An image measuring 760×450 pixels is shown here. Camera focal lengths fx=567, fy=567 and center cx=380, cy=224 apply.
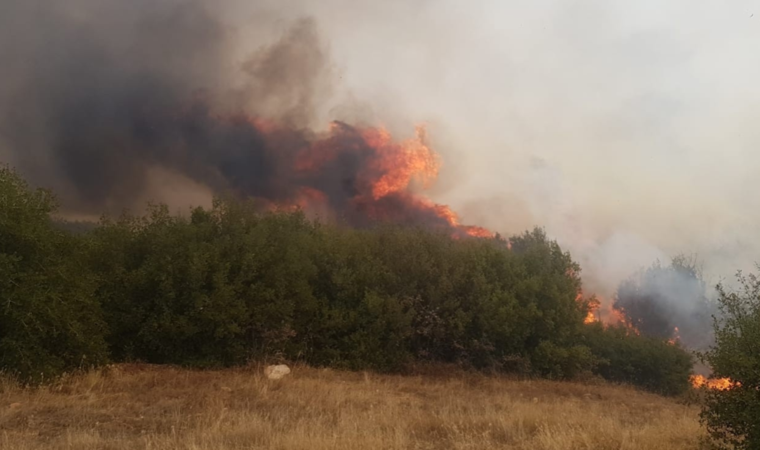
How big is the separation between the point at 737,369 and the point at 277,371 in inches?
526

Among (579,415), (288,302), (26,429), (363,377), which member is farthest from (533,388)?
(26,429)

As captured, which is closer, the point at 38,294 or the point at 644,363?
the point at 38,294

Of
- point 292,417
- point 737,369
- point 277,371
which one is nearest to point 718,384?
point 737,369

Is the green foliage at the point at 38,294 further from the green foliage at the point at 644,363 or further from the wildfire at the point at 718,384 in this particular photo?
the green foliage at the point at 644,363

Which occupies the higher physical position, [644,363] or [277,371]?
[644,363]

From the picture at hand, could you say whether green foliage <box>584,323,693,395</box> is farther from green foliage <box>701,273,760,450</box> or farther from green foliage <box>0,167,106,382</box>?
green foliage <box>0,167,106,382</box>

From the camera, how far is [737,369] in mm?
7652

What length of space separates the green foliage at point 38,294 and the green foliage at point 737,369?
13686mm

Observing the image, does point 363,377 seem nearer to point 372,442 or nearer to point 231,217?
point 231,217

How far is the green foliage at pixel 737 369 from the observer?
24.6ft

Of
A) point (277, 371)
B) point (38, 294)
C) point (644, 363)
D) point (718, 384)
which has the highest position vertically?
point (644, 363)

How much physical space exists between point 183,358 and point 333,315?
5.54m

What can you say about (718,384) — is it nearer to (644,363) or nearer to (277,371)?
(277,371)

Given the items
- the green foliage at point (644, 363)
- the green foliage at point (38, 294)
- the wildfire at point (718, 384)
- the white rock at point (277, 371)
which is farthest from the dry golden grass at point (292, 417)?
the green foliage at point (644, 363)
